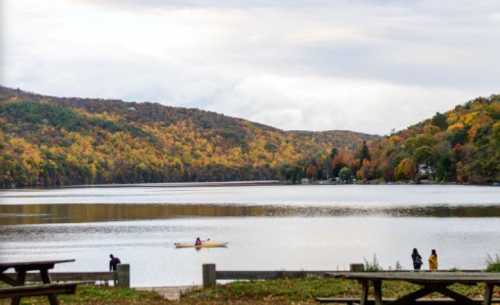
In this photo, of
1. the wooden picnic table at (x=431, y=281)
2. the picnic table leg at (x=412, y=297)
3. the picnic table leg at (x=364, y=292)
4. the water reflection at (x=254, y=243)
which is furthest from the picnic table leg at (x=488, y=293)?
the water reflection at (x=254, y=243)

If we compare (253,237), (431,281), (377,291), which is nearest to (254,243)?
(253,237)

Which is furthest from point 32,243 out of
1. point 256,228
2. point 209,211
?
point 209,211

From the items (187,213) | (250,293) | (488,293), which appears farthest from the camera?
(187,213)

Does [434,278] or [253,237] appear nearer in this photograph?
[434,278]

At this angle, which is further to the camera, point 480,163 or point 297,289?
point 480,163

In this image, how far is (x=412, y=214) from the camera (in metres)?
90.0

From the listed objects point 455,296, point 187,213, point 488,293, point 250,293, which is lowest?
point 250,293

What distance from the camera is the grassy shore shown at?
1877 cm

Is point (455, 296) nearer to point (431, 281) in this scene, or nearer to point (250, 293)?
point (431, 281)

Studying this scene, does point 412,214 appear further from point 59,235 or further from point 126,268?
point 126,268

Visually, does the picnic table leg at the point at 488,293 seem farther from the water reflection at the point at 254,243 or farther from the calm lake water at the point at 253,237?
the calm lake water at the point at 253,237

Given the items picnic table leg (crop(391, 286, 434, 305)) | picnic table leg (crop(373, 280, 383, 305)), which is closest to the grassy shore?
picnic table leg (crop(391, 286, 434, 305))

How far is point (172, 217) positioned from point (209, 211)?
13.2 m

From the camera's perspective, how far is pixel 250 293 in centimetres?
1958
